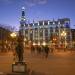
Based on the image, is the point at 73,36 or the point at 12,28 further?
the point at 73,36

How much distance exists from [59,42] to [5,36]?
36730 millimetres

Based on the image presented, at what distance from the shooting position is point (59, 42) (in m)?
151

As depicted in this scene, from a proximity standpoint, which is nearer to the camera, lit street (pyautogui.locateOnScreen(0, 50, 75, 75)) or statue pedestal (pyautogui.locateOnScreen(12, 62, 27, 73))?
statue pedestal (pyautogui.locateOnScreen(12, 62, 27, 73))

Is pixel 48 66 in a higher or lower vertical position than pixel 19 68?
lower

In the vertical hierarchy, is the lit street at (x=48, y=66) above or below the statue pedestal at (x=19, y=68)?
below

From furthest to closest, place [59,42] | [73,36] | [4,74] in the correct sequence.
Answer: [73,36]
[59,42]
[4,74]

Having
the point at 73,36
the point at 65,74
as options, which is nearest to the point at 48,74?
the point at 65,74

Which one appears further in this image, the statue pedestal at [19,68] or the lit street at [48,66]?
the lit street at [48,66]

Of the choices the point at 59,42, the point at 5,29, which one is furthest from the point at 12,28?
the point at 59,42

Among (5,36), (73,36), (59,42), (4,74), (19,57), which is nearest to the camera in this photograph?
(4,74)

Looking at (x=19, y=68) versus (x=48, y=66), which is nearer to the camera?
(x=19, y=68)

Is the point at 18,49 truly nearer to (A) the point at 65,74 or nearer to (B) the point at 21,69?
(B) the point at 21,69

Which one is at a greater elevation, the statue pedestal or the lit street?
the statue pedestal

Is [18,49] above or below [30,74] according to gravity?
above
